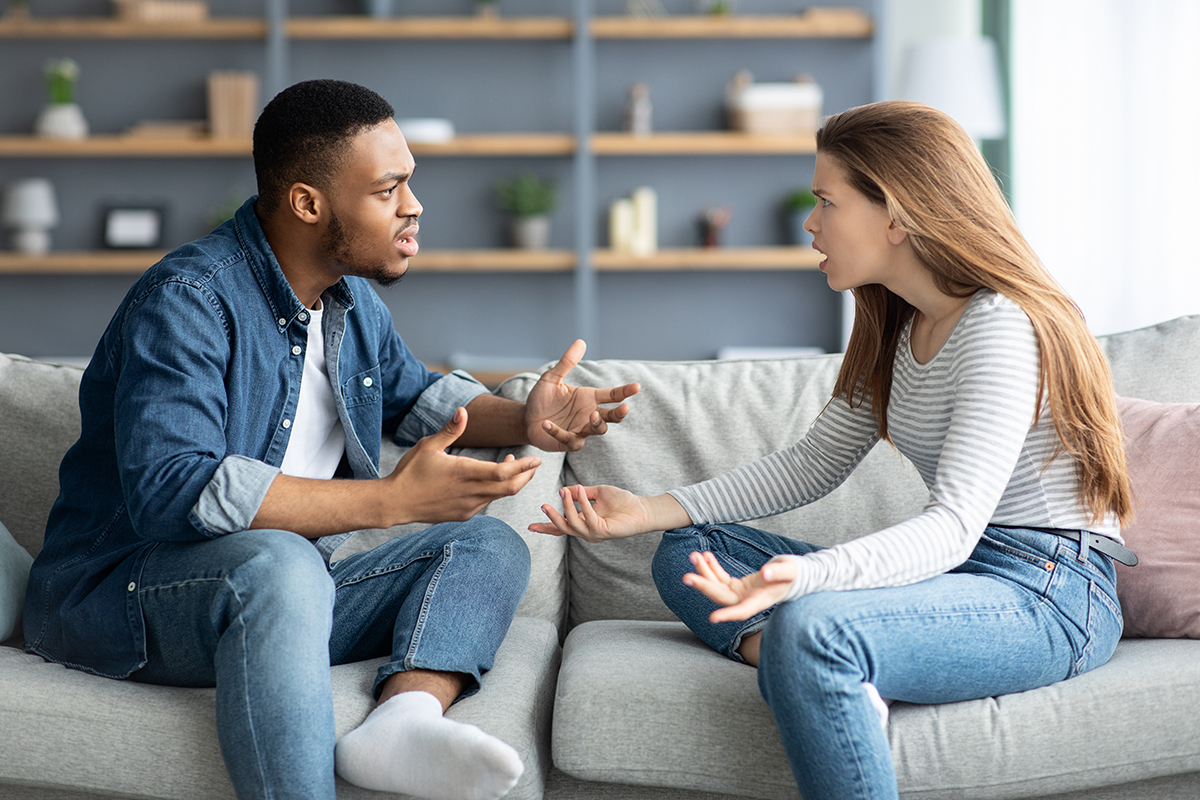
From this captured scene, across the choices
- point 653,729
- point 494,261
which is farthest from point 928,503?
point 494,261

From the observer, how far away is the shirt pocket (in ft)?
5.01

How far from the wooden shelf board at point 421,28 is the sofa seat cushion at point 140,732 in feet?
10.5

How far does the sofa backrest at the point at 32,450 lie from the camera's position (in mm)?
1649

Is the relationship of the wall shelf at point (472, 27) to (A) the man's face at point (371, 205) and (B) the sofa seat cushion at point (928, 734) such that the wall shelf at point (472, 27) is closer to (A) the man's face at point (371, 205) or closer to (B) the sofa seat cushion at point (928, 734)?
(A) the man's face at point (371, 205)

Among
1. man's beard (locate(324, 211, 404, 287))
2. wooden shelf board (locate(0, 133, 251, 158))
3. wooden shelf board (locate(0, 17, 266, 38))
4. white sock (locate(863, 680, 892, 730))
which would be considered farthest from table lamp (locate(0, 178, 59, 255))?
white sock (locate(863, 680, 892, 730))

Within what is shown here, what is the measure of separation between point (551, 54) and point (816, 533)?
305 cm

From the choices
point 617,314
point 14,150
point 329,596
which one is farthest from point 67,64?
point 329,596

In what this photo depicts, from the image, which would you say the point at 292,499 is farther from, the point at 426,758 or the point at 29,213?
the point at 29,213

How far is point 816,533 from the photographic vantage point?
164cm

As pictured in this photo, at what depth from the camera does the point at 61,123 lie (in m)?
3.98

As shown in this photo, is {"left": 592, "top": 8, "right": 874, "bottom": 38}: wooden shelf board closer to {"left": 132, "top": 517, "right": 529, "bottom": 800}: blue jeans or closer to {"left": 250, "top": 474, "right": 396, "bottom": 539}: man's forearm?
{"left": 132, "top": 517, "right": 529, "bottom": 800}: blue jeans

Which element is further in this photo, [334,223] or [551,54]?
[551,54]

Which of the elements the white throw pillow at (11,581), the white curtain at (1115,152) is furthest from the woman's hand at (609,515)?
the white curtain at (1115,152)

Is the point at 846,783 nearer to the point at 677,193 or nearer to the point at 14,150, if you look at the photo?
the point at 677,193
